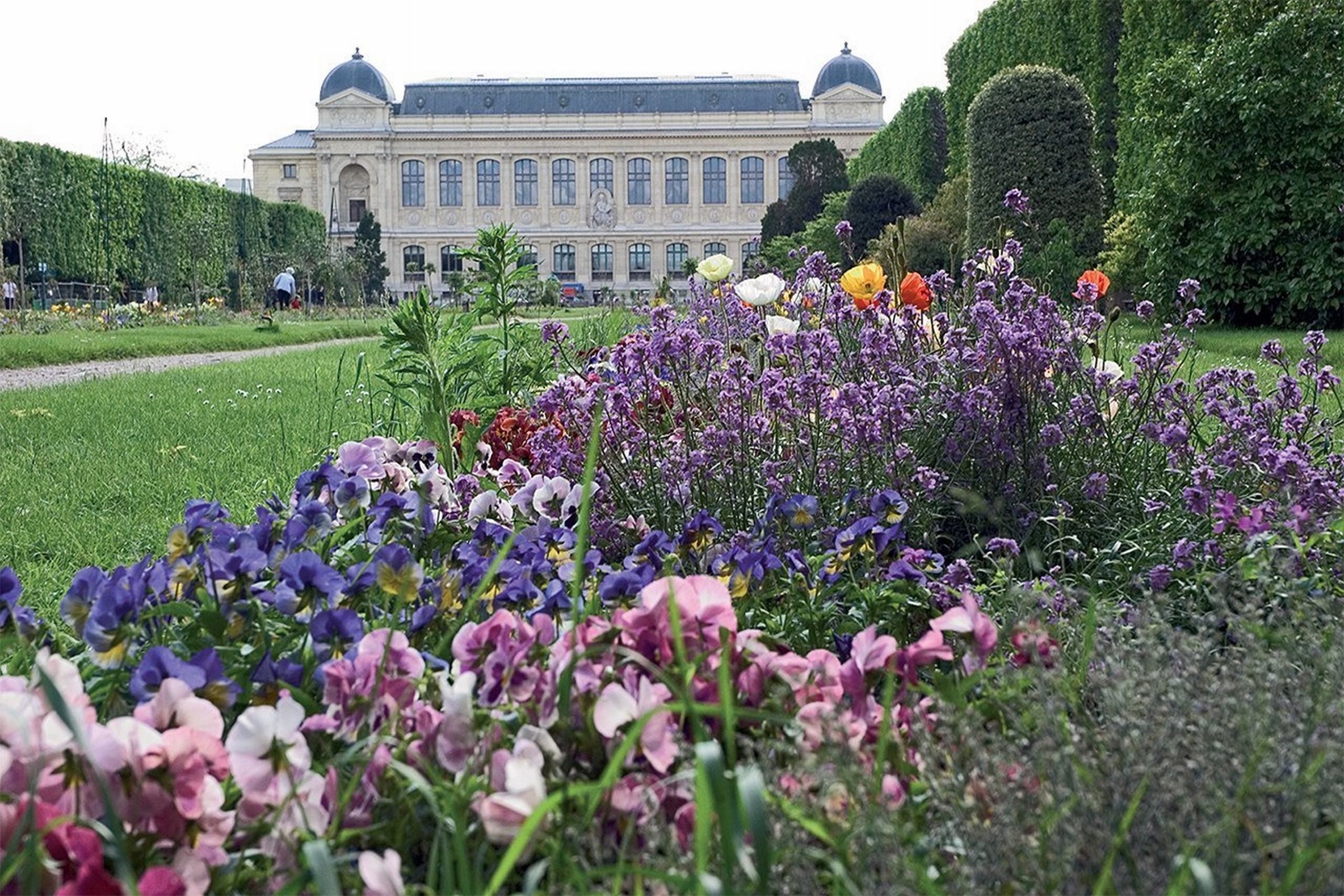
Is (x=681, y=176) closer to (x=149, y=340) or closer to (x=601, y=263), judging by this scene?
(x=601, y=263)

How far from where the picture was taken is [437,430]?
298cm

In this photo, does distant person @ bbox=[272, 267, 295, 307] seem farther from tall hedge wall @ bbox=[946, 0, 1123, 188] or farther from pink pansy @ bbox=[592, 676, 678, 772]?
pink pansy @ bbox=[592, 676, 678, 772]

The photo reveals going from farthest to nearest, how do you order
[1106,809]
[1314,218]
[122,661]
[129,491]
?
1. [1314,218]
2. [129,491]
3. [122,661]
4. [1106,809]

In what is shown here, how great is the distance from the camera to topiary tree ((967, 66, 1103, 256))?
12.9 metres

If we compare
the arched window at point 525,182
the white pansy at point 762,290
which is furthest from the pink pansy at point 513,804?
the arched window at point 525,182

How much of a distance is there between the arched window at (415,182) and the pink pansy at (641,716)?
59.6m

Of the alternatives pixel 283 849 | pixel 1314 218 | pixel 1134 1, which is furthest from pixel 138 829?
pixel 1134 1

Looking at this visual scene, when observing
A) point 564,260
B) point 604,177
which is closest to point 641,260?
point 564,260

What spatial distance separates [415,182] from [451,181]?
1.58 metres

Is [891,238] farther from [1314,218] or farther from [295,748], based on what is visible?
[1314,218]

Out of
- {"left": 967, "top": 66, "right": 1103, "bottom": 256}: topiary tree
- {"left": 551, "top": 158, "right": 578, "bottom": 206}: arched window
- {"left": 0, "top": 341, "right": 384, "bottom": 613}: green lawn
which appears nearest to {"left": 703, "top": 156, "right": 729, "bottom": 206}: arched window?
{"left": 551, "top": 158, "right": 578, "bottom": 206}: arched window

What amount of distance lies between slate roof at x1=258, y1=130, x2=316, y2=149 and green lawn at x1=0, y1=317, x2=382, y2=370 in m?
43.8

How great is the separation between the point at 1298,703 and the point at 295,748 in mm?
889

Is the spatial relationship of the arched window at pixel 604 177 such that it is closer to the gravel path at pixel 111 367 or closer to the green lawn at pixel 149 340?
the green lawn at pixel 149 340
